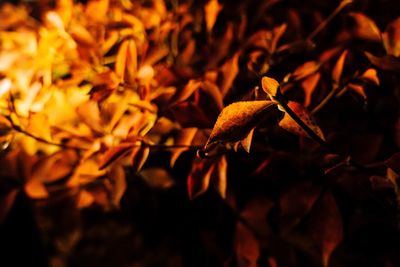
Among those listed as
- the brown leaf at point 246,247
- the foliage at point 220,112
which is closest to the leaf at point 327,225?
the foliage at point 220,112

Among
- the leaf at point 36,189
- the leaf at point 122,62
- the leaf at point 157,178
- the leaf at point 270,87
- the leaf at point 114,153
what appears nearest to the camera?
the leaf at point 270,87

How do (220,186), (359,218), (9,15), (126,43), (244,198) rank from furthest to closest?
(9,15) < (244,198) < (359,218) < (126,43) < (220,186)

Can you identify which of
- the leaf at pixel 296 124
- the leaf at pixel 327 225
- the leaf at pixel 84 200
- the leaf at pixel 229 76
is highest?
the leaf at pixel 296 124

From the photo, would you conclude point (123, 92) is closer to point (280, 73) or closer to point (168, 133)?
point (168, 133)

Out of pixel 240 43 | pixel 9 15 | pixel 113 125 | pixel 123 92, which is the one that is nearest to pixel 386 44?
pixel 240 43

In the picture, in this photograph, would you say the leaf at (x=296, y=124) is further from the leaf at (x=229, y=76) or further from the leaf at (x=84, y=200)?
the leaf at (x=84, y=200)

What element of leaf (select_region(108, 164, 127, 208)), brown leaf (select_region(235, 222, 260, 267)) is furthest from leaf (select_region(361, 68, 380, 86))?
leaf (select_region(108, 164, 127, 208))

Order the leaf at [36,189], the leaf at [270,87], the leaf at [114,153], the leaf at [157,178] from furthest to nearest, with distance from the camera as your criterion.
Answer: the leaf at [157,178], the leaf at [36,189], the leaf at [114,153], the leaf at [270,87]
